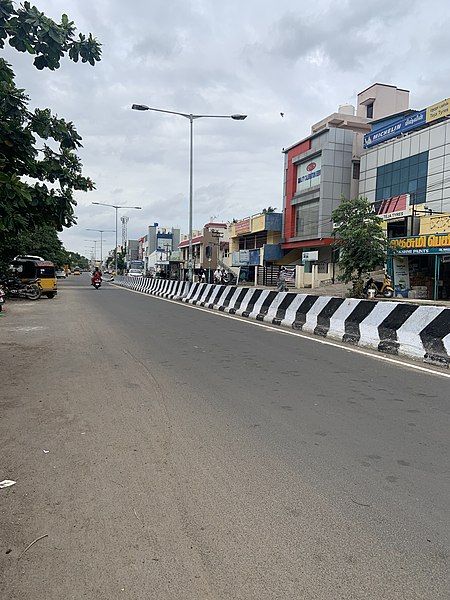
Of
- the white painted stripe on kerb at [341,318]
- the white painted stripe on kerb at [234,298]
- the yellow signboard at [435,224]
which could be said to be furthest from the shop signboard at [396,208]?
the white painted stripe on kerb at [341,318]

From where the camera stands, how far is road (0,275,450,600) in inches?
99.2

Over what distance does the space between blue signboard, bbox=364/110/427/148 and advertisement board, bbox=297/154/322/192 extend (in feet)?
14.7

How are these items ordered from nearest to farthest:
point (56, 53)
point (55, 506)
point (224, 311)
Result: point (55, 506) → point (56, 53) → point (224, 311)

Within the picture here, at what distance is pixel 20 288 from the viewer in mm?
24344

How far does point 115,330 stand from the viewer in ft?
39.8

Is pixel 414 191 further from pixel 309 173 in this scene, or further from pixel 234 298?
pixel 234 298

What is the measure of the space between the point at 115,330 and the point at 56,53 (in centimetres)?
690

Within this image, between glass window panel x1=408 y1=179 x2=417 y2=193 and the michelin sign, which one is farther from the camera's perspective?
glass window panel x1=408 y1=179 x2=417 y2=193

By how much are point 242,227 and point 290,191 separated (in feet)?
28.3

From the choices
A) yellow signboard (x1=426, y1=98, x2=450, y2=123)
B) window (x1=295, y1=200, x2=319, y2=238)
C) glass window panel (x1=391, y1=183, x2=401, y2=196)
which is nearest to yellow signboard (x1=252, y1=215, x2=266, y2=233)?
window (x1=295, y1=200, x2=319, y2=238)

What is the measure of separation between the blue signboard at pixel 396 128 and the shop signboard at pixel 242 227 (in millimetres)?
15934

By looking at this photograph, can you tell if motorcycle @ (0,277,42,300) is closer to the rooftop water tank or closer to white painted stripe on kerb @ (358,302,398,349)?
white painted stripe on kerb @ (358,302,398,349)

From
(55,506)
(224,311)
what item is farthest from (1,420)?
(224,311)

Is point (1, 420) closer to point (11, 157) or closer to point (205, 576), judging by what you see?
point (205, 576)
